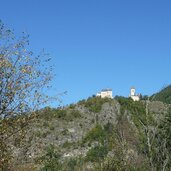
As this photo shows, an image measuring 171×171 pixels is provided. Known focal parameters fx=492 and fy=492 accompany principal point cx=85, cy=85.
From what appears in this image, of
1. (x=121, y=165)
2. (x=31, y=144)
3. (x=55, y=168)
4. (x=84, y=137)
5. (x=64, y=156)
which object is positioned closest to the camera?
(x=31, y=144)

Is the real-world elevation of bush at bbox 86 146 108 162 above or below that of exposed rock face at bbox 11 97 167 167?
below

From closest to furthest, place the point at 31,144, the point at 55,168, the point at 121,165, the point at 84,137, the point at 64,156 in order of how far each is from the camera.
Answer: the point at 31,144 < the point at 121,165 < the point at 55,168 < the point at 64,156 < the point at 84,137

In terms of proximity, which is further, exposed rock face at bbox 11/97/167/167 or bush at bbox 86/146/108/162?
exposed rock face at bbox 11/97/167/167

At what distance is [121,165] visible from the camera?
4206cm

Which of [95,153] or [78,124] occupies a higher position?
[78,124]

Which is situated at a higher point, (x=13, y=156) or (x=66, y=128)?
(x=66, y=128)

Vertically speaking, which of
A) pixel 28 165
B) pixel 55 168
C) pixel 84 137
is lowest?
pixel 28 165

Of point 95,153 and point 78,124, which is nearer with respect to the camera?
point 95,153

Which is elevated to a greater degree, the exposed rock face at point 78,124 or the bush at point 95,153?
the exposed rock face at point 78,124

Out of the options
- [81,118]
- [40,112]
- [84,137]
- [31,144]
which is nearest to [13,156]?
[31,144]

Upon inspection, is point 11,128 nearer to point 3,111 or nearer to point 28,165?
point 3,111

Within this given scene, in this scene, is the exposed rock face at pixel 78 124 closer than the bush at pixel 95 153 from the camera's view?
No

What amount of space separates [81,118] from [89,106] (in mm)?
3843

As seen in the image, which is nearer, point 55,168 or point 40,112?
point 40,112
